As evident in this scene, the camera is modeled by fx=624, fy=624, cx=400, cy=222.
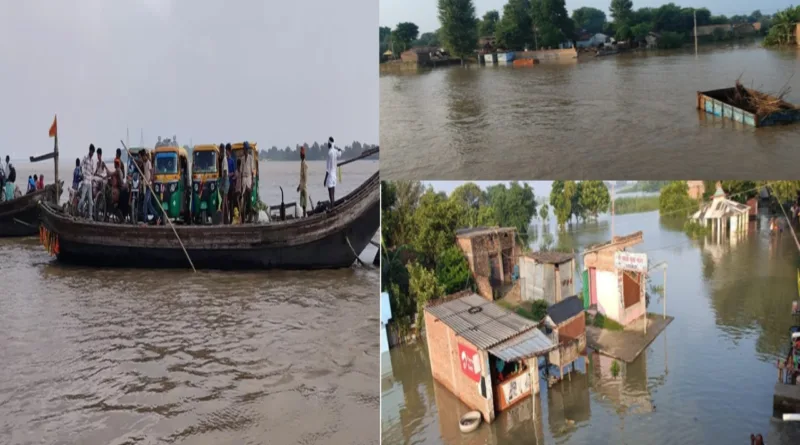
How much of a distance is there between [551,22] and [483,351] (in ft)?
5.31

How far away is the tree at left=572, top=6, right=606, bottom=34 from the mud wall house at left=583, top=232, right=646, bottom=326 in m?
0.99

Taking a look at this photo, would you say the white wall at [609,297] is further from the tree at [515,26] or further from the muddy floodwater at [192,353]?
the tree at [515,26]

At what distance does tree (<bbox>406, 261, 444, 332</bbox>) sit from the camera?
3031 millimetres

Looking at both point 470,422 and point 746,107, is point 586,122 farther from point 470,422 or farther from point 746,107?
point 470,422

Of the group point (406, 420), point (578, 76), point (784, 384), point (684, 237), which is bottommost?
point (406, 420)

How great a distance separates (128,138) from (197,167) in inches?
15.8

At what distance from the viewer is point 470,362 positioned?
2879 millimetres

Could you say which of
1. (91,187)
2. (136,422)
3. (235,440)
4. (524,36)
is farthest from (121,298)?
(524,36)

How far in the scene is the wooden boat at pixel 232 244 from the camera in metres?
3.50

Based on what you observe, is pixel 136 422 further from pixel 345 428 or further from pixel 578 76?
pixel 578 76

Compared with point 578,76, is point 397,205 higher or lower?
lower

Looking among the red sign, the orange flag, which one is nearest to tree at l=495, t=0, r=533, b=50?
the red sign

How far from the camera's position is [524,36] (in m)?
3.09

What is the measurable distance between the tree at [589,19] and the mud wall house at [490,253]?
1.02 meters
